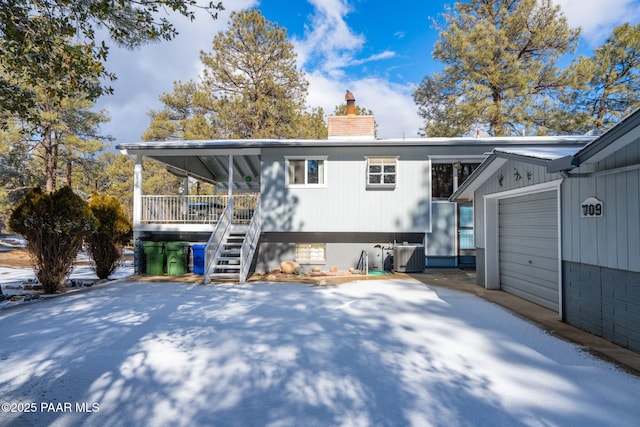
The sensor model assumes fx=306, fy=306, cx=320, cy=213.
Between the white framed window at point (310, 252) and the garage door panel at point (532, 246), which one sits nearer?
the garage door panel at point (532, 246)

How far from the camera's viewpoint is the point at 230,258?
29.2 ft

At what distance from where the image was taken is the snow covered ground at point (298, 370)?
2.56 meters

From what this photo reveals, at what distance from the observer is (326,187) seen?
10.0 metres

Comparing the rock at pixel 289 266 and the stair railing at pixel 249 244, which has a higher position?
the stair railing at pixel 249 244

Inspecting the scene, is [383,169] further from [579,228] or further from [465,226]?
[579,228]

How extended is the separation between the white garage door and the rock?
230 inches

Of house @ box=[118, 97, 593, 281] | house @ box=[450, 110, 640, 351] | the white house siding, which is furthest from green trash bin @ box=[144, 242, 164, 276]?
house @ box=[450, 110, 640, 351]

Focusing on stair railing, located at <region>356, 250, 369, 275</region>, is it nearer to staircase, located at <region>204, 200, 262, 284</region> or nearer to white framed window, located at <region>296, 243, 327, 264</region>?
white framed window, located at <region>296, 243, 327, 264</region>

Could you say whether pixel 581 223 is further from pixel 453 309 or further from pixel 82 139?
pixel 82 139

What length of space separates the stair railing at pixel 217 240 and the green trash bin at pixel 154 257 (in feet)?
6.68

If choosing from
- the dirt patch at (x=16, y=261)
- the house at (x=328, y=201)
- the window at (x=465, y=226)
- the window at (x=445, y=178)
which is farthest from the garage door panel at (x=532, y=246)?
the dirt patch at (x=16, y=261)

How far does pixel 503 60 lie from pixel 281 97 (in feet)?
40.4

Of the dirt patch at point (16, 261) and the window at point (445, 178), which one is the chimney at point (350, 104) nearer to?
the window at point (445, 178)

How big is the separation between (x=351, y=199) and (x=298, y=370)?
7.14 metres
